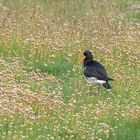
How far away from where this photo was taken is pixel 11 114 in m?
9.90

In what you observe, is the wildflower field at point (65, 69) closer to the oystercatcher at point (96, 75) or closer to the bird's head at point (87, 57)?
the oystercatcher at point (96, 75)

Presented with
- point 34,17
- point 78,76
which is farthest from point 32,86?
point 34,17

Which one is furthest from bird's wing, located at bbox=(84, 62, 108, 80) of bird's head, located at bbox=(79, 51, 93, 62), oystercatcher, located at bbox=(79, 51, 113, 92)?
bird's head, located at bbox=(79, 51, 93, 62)

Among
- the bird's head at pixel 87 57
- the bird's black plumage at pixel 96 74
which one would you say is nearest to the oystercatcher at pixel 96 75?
the bird's black plumage at pixel 96 74

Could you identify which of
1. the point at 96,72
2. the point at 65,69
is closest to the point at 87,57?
the point at 65,69

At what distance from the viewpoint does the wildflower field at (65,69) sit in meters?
10.2

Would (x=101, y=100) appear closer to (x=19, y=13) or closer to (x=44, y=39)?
(x=44, y=39)

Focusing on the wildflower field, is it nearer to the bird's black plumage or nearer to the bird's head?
the bird's black plumage

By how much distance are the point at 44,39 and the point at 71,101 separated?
4471 millimetres

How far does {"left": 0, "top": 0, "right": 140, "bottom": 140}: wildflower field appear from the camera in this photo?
10.2m

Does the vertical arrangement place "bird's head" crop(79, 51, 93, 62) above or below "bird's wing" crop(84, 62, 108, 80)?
above

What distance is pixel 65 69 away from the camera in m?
14.7

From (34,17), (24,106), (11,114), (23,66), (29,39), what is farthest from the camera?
(34,17)

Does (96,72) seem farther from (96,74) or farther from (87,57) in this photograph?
(87,57)
